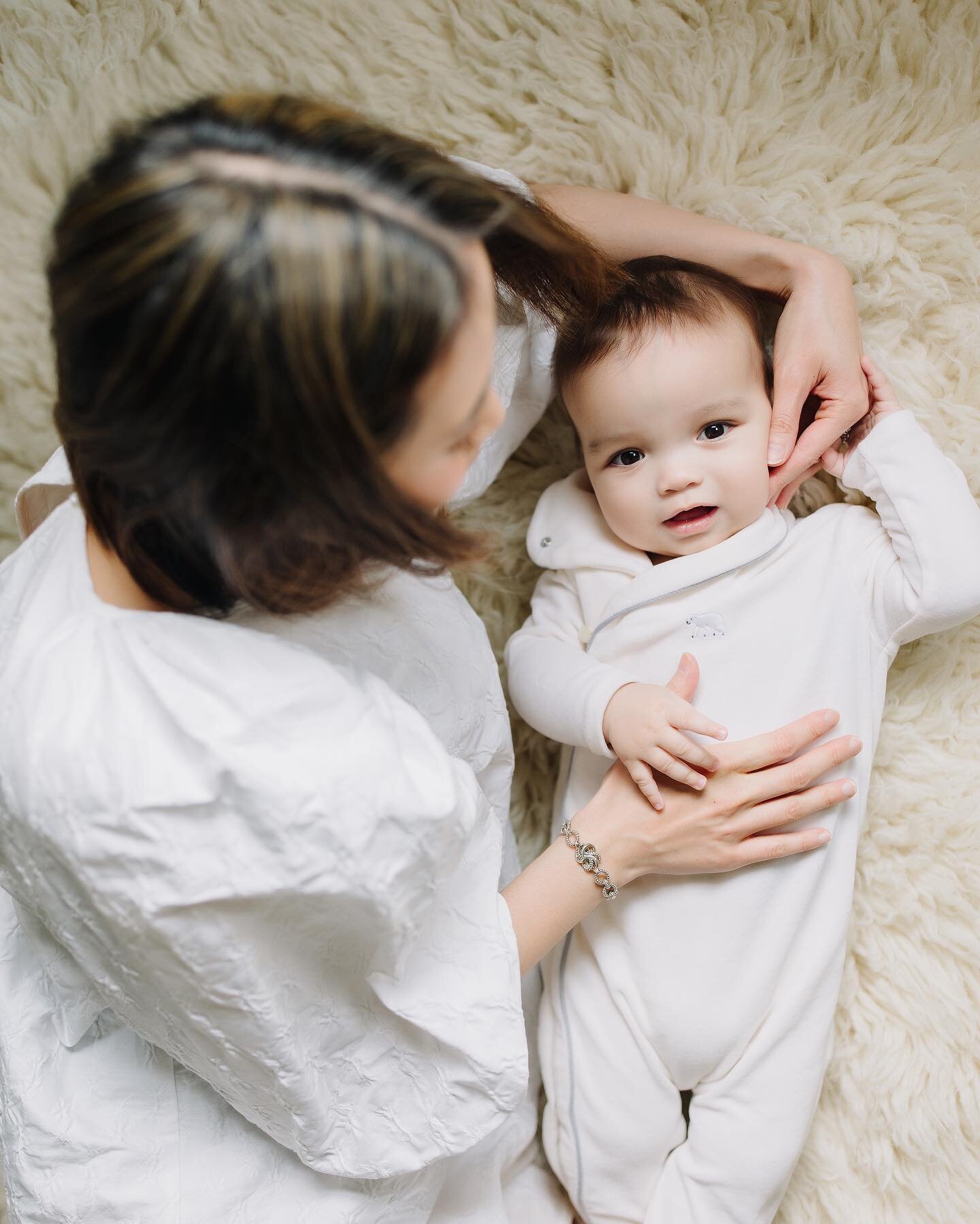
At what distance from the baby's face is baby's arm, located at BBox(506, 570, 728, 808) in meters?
0.14

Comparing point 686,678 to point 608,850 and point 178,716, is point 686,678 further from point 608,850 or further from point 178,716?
point 178,716

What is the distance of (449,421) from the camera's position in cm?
59

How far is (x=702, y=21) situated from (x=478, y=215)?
1.84 feet

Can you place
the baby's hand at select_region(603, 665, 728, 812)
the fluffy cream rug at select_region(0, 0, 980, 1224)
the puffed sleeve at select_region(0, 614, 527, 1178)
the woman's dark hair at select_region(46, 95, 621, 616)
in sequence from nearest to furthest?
the woman's dark hair at select_region(46, 95, 621, 616) → the puffed sleeve at select_region(0, 614, 527, 1178) → the baby's hand at select_region(603, 665, 728, 812) → the fluffy cream rug at select_region(0, 0, 980, 1224)

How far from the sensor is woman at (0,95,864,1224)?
0.53m

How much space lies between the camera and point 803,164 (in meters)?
0.99

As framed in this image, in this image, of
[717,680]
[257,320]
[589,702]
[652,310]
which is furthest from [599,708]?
[257,320]

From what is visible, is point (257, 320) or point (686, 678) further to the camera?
point (686, 678)

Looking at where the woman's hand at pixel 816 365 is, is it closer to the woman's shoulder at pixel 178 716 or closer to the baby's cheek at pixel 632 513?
the baby's cheek at pixel 632 513

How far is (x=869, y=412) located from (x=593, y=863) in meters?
0.50

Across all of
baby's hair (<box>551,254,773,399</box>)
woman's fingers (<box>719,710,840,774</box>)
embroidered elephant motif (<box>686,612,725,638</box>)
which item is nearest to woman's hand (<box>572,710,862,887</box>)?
woman's fingers (<box>719,710,840,774</box>)

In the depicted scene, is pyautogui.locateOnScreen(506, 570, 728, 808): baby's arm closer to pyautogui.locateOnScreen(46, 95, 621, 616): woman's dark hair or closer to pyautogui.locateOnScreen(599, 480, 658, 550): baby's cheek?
pyautogui.locateOnScreen(599, 480, 658, 550): baby's cheek

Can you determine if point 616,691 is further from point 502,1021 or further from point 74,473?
point 74,473

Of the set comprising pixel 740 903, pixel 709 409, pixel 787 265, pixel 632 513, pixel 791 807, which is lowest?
pixel 740 903
